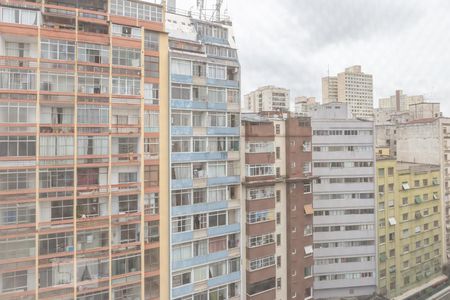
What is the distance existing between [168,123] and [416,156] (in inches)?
1702

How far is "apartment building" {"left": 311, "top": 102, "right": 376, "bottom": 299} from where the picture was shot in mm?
39062

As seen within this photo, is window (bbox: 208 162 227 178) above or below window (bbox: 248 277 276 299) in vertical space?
above

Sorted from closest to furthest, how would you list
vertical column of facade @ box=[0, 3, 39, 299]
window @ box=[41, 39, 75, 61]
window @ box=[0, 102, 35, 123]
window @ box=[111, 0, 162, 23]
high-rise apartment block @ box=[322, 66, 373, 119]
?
vertical column of facade @ box=[0, 3, 39, 299], window @ box=[0, 102, 35, 123], window @ box=[41, 39, 75, 61], window @ box=[111, 0, 162, 23], high-rise apartment block @ box=[322, 66, 373, 119]

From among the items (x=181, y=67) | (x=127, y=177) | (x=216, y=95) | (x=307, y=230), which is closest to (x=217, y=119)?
(x=216, y=95)

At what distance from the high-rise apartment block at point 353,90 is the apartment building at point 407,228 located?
88888 millimetres

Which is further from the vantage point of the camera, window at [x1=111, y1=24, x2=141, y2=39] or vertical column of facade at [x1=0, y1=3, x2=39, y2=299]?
window at [x1=111, y1=24, x2=141, y2=39]

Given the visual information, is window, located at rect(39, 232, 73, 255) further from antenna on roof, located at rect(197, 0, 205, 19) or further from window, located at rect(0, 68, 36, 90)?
antenna on roof, located at rect(197, 0, 205, 19)

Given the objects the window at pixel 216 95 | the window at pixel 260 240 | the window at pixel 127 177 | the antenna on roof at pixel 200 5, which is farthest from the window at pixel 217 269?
the antenna on roof at pixel 200 5

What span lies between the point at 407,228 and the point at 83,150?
41.5m

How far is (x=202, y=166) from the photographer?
2603 centimetres

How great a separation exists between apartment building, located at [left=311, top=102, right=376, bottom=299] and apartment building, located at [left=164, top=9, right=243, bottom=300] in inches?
608

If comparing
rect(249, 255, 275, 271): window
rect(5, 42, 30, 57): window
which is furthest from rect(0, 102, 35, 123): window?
rect(249, 255, 275, 271): window

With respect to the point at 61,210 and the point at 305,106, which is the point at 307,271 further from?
the point at 305,106

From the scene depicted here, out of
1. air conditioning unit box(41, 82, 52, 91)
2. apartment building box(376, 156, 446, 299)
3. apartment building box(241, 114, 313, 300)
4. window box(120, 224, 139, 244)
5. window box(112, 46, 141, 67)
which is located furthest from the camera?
apartment building box(376, 156, 446, 299)
